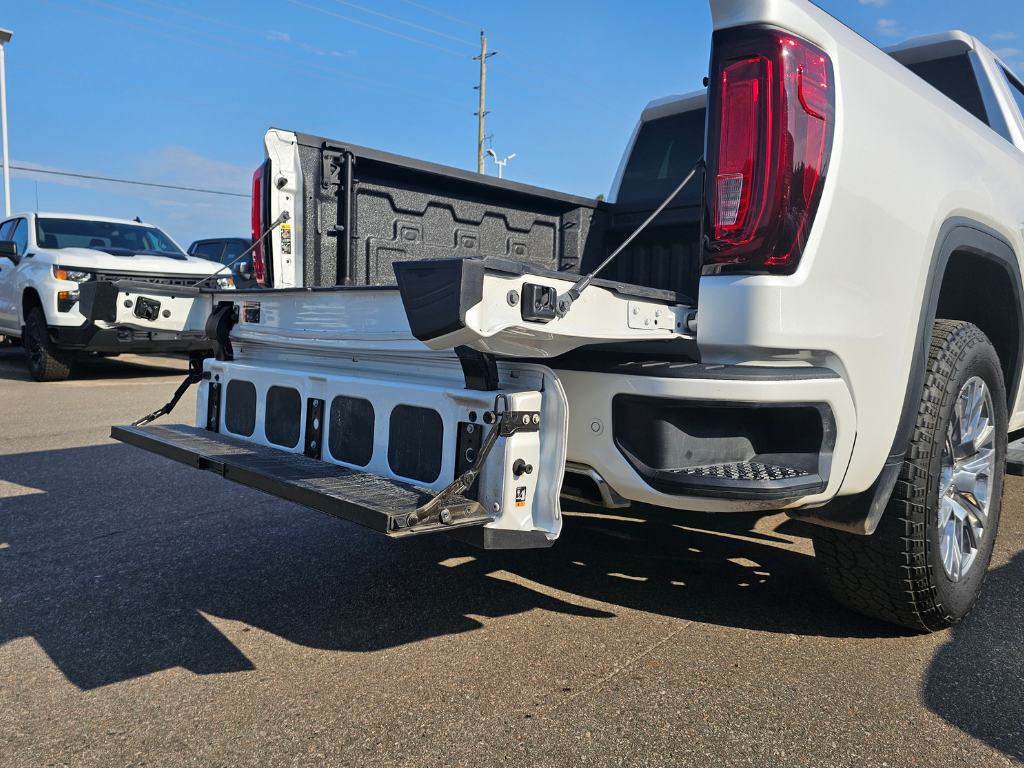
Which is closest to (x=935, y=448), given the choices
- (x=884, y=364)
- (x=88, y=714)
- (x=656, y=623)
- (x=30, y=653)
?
(x=884, y=364)

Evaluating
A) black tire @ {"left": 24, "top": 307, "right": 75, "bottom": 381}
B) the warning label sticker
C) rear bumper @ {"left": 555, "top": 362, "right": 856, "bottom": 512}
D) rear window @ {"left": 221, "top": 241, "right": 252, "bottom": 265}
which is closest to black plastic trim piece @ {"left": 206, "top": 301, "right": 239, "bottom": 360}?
the warning label sticker

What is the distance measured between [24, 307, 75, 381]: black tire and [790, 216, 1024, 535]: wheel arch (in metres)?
9.35

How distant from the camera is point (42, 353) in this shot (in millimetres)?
9469

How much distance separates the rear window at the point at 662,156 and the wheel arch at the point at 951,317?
1.85 m

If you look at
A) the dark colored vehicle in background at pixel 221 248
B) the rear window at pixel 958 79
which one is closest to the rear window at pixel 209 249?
the dark colored vehicle in background at pixel 221 248

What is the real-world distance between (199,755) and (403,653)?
2.35 ft

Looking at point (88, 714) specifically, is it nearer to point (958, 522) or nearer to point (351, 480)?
point (351, 480)

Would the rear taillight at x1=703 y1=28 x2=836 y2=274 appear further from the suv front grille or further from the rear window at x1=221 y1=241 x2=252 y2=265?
the rear window at x1=221 y1=241 x2=252 y2=265

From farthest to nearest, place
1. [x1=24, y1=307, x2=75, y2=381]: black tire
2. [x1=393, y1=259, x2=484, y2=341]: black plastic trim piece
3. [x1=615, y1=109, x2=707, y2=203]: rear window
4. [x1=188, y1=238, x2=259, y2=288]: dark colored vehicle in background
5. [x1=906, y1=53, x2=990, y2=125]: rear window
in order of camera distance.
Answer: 1. [x1=188, y1=238, x2=259, y2=288]: dark colored vehicle in background
2. [x1=24, y1=307, x2=75, y2=381]: black tire
3. [x1=615, y1=109, x2=707, y2=203]: rear window
4. [x1=906, y1=53, x2=990, y2=125]: rear window
5. [x1=393, y1=259, x2=484, y2=341]: black plastic trim piece

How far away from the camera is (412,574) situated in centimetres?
326

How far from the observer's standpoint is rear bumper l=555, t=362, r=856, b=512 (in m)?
2.04

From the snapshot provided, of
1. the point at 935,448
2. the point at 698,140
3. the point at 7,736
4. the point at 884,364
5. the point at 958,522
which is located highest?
the point at 698,140

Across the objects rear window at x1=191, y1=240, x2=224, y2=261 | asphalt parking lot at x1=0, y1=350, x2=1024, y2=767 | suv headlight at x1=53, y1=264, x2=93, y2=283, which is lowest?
asphalt parking lot at x1=0, y1=350, x2=1024, y2=767

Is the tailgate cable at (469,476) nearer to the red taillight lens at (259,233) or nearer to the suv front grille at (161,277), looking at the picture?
the red taillight lens at (259,233)
